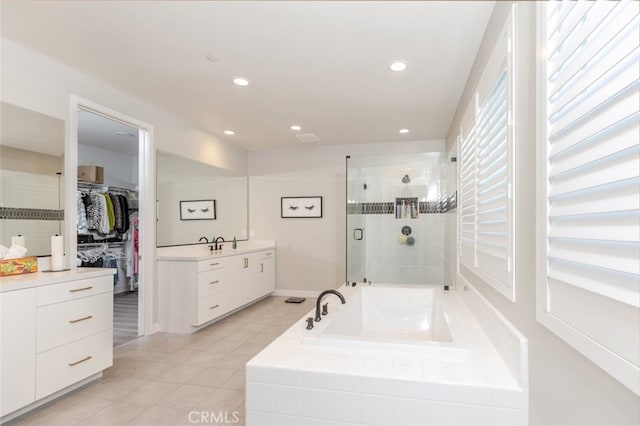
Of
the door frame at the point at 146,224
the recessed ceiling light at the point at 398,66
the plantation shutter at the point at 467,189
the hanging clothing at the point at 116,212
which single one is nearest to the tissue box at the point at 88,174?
the hanging clothing at the point at 116,212

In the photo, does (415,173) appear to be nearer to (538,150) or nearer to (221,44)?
(221,44)

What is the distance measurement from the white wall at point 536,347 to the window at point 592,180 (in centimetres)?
8

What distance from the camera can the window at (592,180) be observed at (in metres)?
0.70

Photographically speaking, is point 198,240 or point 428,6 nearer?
point 428,6

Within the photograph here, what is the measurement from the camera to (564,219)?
3.14ft

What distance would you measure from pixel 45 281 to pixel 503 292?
254 cm

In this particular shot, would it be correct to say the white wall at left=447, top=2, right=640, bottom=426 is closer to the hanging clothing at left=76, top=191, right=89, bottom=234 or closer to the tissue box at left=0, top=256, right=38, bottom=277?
the tissue box at left=0, top=256, right=38, bottom=277

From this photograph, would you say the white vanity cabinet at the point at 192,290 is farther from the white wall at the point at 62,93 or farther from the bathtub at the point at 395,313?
the bathtub at the point at 395,313

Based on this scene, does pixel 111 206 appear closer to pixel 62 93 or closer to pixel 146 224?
pixel 146 224

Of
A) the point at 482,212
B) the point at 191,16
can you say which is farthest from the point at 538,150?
the point at 191,16

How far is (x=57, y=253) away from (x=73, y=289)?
0.37 meters

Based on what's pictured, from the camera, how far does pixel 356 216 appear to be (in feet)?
14.2

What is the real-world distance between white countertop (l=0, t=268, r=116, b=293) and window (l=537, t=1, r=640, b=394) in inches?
100

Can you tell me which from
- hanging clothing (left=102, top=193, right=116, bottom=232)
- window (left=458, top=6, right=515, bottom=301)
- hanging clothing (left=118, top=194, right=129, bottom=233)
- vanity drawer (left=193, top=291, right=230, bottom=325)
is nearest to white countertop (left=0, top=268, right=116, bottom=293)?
vanity drawer (left=193, top=291, right=230, bottom=325)
